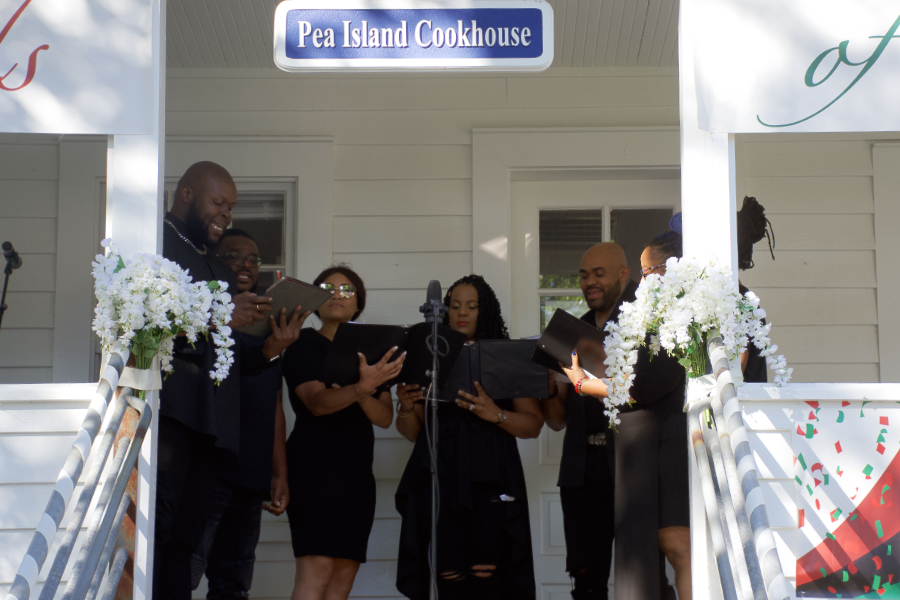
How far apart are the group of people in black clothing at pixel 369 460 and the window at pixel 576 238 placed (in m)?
0.53

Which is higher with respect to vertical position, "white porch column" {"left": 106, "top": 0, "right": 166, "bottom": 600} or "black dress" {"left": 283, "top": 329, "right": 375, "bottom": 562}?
"white porch column" {"left": 106, "top": 0, "right": 166, "bottom": 600}

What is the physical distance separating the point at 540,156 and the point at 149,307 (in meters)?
2.42

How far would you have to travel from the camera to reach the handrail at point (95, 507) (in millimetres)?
1860

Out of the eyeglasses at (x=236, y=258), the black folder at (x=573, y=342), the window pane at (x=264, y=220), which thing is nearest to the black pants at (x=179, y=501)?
the eyeglasses at (x=236, y=258)

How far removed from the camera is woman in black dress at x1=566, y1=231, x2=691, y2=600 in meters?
2.89

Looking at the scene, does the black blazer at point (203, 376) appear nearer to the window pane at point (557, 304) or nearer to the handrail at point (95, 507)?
the handrail at point (95, 507)

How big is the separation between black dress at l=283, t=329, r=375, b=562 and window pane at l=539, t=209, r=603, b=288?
4.51 ft

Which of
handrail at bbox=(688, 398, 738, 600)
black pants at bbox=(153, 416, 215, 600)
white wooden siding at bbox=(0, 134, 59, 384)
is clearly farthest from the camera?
white wooden siding at bbox=(0, 134, 59, 384)

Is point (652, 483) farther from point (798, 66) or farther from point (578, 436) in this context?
point (798, 66)

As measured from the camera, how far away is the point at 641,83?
170 inches

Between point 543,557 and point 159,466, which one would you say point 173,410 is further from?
point 543,557

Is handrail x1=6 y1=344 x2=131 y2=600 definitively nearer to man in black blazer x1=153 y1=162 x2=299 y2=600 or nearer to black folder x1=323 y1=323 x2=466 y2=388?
man in black blazer x1=153 y1=162 x2=299 y2=600

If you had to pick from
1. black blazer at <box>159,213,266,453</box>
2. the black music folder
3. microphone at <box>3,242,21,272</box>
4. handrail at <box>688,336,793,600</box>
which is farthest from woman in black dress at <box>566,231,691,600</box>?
microphone at <box>3,242,21,272</box>

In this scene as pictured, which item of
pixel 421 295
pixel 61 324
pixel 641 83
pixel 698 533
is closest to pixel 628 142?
pixel 641 83
